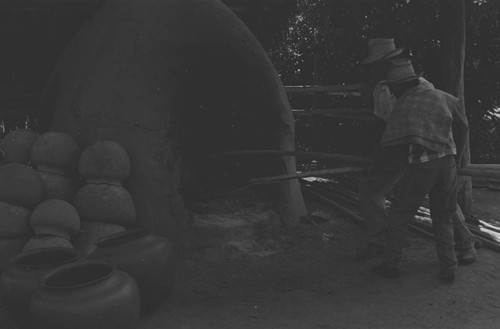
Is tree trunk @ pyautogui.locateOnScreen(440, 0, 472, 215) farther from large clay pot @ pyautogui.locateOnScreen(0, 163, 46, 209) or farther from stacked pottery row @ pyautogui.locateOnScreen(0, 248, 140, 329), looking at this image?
large clay pot @ pyautogui.locateOnScreen(0, 163, 46, 209)

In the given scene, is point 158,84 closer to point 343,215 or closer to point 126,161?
point 126,161

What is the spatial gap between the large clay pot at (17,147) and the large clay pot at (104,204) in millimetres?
702

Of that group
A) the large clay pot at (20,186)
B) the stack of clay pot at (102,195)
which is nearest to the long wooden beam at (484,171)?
the stack of clay pot at (102,195)

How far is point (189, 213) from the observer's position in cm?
551

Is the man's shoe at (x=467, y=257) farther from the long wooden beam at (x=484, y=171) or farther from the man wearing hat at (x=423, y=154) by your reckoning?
the long wooden beam at (x=484, y=171)

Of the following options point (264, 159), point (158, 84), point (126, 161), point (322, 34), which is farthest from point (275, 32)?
point (126, 161)

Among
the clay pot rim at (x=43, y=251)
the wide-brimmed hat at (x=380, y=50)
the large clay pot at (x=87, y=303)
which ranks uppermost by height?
the wide-brimmed hat at (x=380, y=50)

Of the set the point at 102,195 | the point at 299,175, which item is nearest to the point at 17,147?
the point at 102,195

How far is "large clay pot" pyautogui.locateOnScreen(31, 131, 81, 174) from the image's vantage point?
16.5 ft

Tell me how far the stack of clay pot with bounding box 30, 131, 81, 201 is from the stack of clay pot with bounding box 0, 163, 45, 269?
0.17 m

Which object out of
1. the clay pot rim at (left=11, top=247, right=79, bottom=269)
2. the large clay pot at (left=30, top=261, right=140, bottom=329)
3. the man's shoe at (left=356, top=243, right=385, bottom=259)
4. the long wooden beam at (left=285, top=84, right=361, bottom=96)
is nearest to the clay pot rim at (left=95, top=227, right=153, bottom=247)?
the clay pot rim at (left=11, top=247, right=79, bottom=269)

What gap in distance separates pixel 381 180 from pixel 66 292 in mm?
3123

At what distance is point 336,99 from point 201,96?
180 inches

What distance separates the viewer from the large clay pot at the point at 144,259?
3986mm
